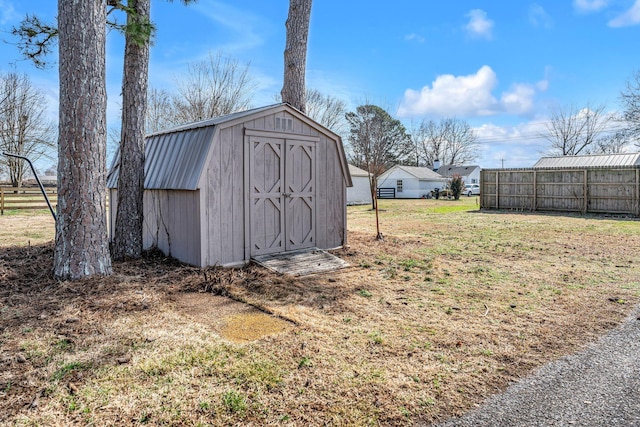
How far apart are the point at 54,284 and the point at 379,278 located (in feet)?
13.2

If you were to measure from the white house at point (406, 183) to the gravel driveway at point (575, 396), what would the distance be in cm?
3077

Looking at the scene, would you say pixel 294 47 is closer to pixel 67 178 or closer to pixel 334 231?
pixel 334 231

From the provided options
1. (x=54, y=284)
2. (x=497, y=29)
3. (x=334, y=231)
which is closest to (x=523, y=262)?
(x=334, y=231)

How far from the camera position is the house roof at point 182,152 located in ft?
18.7

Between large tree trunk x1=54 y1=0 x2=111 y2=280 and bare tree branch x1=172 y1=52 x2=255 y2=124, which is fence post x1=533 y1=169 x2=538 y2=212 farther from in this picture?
large tree trunk x1=54 y1=0 x2=111 y2=280

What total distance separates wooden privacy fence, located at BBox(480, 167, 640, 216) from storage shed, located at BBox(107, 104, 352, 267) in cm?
1267

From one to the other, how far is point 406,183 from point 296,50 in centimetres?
2643

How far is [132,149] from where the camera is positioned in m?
6.47

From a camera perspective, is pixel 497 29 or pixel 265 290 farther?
pixel 497 29

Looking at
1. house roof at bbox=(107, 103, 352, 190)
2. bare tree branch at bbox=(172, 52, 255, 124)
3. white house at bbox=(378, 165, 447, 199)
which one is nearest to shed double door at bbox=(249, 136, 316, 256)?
house roof at bbox=(107, 103, 352, 190)

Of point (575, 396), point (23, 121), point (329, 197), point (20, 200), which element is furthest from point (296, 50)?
point (23, 121)

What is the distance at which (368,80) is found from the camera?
66.0ft

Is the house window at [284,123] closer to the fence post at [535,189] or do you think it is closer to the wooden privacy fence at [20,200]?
the fence post at [535,189]

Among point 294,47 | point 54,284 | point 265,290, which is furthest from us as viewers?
point 294,47
